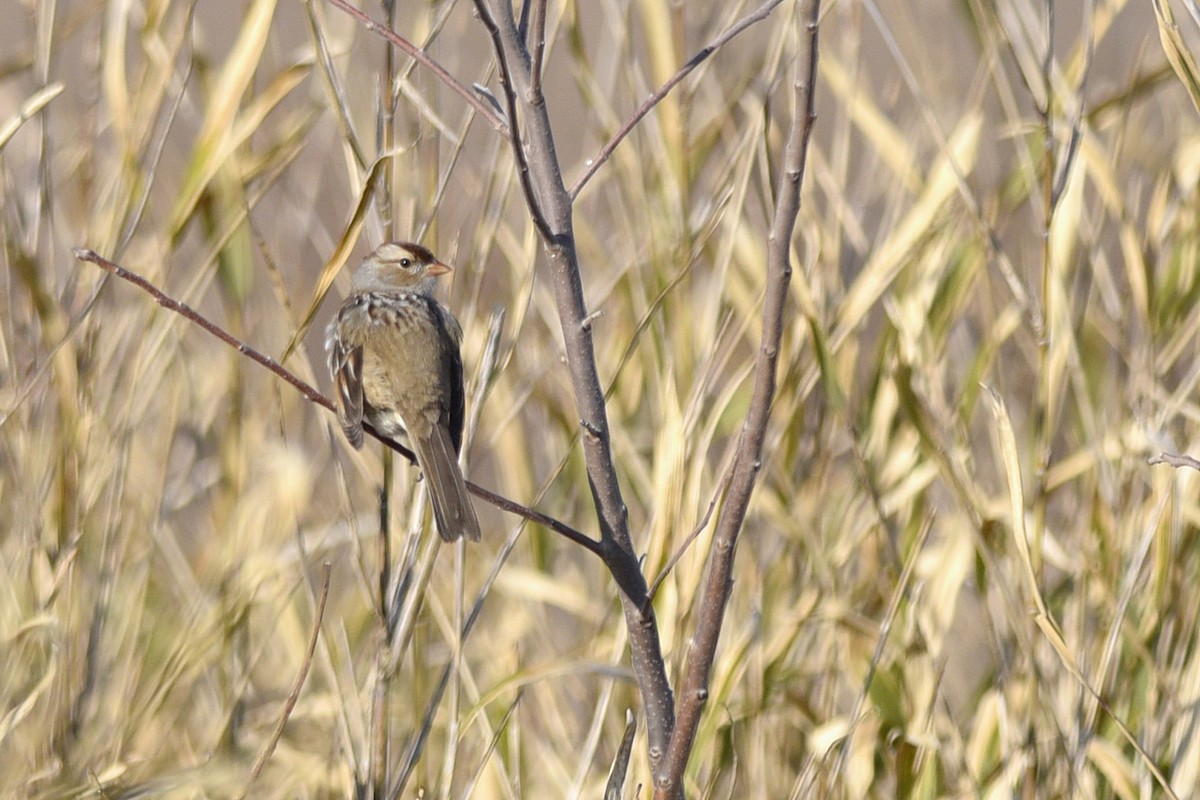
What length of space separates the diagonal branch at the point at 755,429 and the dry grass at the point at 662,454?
343 millimetres

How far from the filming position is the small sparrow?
100 inches

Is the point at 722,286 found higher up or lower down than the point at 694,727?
higher up

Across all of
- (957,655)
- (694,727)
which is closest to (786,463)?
(957,655)

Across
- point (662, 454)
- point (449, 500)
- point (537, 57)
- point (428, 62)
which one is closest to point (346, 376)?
point (449, 500)

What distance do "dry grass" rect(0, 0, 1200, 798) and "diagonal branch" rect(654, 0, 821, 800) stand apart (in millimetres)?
343

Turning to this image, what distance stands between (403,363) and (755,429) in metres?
1.29

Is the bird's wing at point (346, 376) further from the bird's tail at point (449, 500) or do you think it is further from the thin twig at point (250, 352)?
the thin twig at point (250, 352)

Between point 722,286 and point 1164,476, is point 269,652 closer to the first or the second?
point 722,286

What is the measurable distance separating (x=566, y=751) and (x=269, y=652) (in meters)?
0.82

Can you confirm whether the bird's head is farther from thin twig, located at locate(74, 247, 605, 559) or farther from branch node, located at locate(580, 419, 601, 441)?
branch node, located at locate(580, 419, 601, 441)

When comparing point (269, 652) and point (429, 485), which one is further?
point (269, 652)

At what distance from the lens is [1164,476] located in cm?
243

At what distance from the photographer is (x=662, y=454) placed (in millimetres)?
2096

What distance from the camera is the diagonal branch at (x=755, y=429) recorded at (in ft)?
4.88
